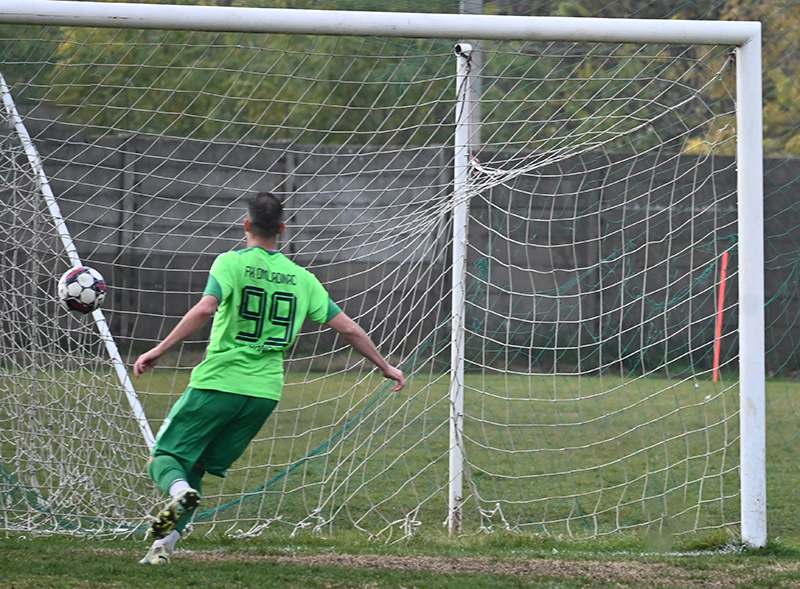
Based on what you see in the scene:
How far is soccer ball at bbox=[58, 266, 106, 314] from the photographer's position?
4094 millimetres

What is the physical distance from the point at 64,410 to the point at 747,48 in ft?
13.0

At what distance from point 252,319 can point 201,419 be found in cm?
46

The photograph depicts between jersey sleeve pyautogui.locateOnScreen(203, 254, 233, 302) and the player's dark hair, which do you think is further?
the player's dark hair

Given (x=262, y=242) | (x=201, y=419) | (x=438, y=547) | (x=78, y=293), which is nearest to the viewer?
(x=201, y=419)

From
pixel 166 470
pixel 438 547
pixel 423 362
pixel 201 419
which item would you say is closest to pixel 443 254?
pixel 423 362

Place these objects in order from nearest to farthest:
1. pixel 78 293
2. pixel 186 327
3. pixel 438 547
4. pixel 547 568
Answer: pixel 186 327 → pixel 547 568 → pixel 78 293 → pixel 438 547

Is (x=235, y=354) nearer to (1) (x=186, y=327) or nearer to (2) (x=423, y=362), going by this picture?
(1) (x=186, y=327)

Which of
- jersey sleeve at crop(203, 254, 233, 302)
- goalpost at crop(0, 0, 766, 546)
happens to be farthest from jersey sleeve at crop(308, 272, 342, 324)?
goalpost at crop(0, 0, 766, 546)

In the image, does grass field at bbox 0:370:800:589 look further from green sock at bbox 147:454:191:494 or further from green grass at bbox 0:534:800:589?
green sock at bbox 147:454:191:494

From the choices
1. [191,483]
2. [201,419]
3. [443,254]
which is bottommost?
[191,483]

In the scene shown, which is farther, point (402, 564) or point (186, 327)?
point (402, 564)

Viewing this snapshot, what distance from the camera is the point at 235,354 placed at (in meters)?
3.76

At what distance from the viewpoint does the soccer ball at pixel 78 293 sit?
13.4ft

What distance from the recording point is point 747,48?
175 inches
